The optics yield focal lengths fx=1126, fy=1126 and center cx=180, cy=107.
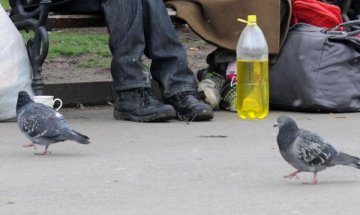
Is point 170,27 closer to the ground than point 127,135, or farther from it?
farther from it

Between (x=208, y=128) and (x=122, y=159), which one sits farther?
(x=208, y=128)

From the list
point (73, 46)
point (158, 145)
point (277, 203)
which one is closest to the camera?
point (277, 203)

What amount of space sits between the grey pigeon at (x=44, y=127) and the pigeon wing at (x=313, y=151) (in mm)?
1178

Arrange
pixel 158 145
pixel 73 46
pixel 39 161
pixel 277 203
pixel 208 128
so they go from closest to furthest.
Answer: pixel 277 203 → pixel 39 161 → pixel 158 145 → pixel 208 128 → pixel 73 46

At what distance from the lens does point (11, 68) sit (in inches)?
271

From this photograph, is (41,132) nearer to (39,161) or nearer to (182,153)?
(39,161)

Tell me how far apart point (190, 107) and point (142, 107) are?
29 centimetres

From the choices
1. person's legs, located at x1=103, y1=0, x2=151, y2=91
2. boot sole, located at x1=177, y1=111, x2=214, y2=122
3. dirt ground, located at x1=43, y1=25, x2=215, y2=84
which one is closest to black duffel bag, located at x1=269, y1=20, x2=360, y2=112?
boot sole, located at x1=177, y1=111, x2=214, y2=122

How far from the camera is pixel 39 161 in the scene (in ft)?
19.0

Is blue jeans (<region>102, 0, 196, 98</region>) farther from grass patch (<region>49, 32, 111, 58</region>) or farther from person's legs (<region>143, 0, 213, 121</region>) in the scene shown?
grass patch (<region>49, 32, 111, 58</region>)

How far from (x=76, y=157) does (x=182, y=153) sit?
0.56m

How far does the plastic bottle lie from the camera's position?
7.12 meters

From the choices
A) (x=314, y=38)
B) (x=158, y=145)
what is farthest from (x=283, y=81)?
(x=158, y=145)

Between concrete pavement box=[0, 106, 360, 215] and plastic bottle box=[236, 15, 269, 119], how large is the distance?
0.14 metres
